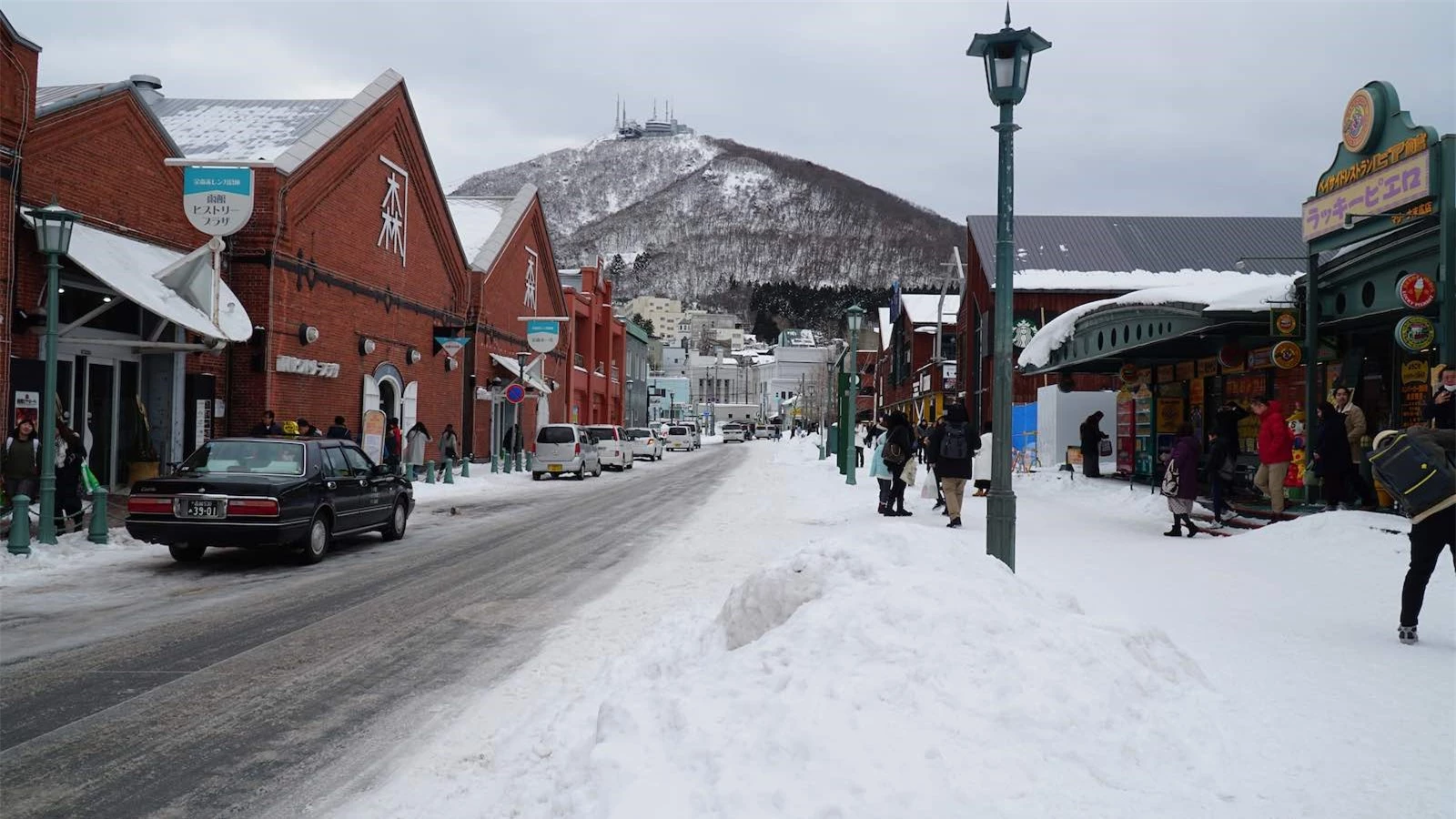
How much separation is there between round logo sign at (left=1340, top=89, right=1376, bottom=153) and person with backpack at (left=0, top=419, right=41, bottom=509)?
1780 centimetres

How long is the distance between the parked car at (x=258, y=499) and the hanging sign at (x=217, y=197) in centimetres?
517

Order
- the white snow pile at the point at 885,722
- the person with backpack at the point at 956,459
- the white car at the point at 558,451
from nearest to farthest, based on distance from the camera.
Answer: the white snow pile at the point at 885,722
the person with backpack at the point at 956,459
the white car at the point at 558,451

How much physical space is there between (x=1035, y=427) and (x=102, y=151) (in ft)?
82.7

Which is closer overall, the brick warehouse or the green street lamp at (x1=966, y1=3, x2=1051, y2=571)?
the green street lamp at (x1=966, y1=3, x2=1051, y2=571)

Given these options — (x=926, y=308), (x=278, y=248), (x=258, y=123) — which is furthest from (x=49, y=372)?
(x=926, y=308)

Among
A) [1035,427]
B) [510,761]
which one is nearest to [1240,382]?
[1035,427]

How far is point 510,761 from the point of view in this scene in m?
4.97

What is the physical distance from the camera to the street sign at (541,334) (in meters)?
37.2

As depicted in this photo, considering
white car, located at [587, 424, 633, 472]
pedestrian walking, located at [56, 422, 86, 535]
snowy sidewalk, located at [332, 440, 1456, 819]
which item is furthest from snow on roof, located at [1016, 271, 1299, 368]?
white car, located at [587, 424, 633, 472]

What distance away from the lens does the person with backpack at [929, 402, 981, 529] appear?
1548 centimetres

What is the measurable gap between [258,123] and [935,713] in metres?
26.8

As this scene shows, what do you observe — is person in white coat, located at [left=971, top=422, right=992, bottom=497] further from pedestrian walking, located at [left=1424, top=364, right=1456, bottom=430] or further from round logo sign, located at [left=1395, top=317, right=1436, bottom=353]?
pedestrian walking, located at [left=1424, top=364, right=1456, bottom=430]

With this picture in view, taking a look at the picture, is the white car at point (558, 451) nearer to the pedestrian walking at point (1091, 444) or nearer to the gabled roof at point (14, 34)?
the pedestrian walking at point (1091, 444)

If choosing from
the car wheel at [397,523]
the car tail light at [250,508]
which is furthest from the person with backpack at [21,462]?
the car wheel at [397,523]
